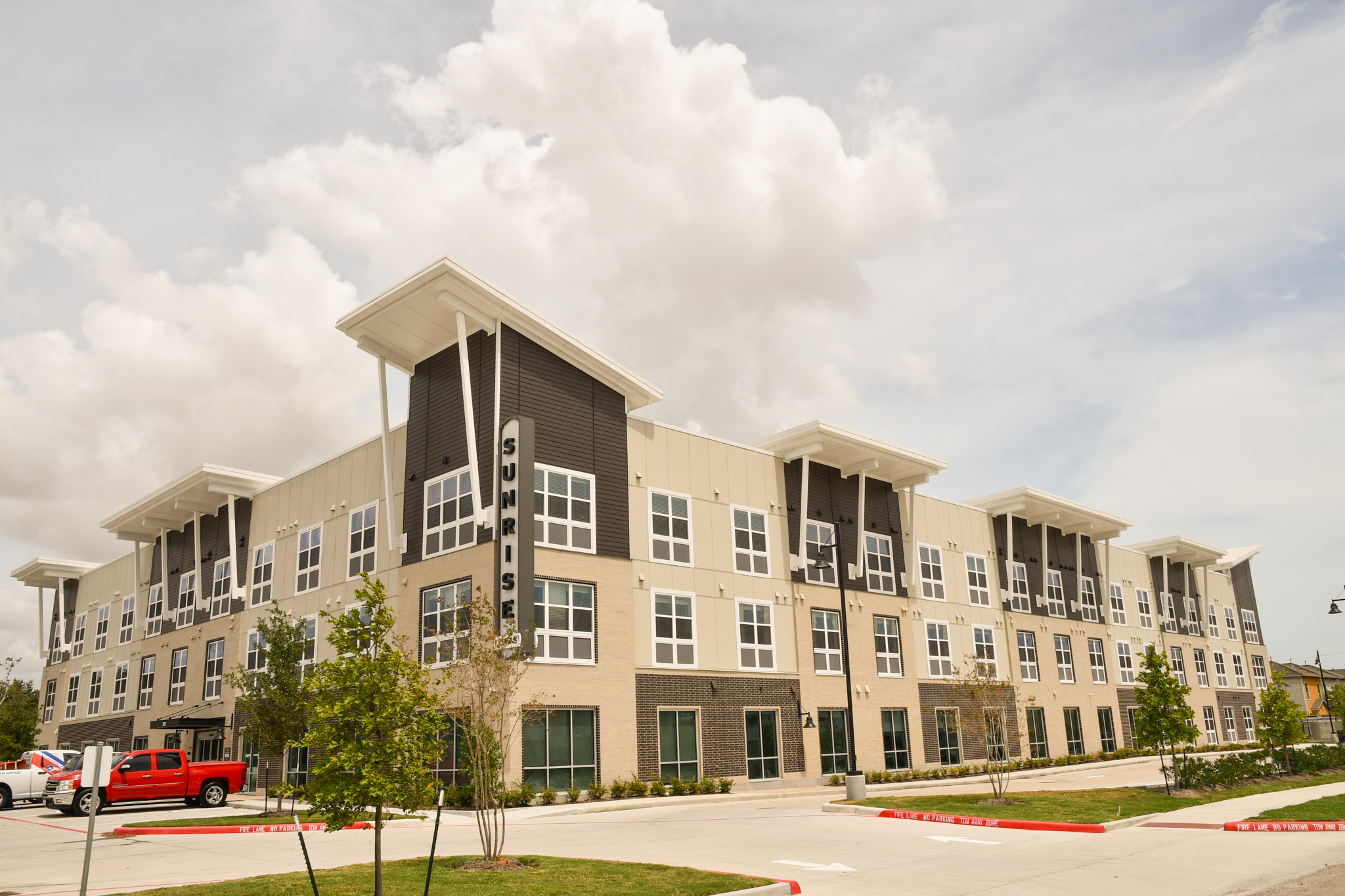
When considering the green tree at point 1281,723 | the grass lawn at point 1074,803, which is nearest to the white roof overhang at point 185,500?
the grass lawn at point 1074,803

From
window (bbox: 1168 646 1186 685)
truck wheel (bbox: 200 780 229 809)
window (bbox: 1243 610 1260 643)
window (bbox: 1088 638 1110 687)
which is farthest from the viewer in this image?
window (bbox: 1243 610 1260 643)

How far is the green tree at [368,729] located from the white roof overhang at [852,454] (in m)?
27.9

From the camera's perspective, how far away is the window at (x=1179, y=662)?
206ft

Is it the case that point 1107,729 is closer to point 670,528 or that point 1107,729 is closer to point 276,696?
point 670,528

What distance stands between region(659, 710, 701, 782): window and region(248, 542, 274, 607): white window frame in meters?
19.0

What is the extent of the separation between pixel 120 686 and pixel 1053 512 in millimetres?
51090

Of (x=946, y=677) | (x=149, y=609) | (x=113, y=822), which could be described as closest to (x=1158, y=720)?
(x=946, y=677)

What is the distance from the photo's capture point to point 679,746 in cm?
3250

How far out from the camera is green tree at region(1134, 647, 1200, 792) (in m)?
27.1

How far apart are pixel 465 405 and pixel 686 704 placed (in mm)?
12457

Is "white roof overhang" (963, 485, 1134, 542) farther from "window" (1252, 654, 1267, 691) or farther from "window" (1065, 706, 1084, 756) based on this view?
"window" (1252, 654, 1267, 691)

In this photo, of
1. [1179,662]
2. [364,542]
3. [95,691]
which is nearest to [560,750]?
[364,542]

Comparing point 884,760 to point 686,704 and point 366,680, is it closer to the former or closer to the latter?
point 686,704

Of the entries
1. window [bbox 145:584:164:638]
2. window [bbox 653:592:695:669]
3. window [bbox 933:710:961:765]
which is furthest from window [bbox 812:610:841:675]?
window [bbox 145:584:164:638]
